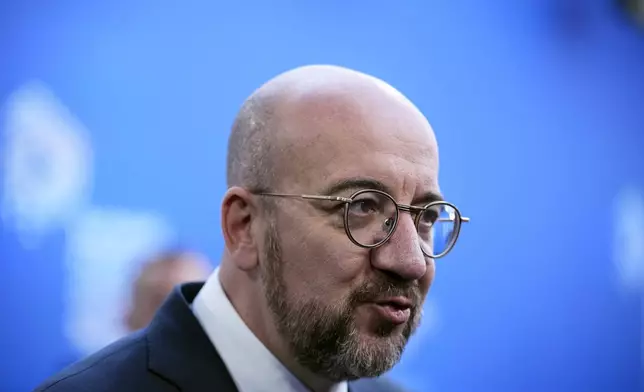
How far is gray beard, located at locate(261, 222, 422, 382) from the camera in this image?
1.61 m

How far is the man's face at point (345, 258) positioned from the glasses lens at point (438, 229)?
46 mm

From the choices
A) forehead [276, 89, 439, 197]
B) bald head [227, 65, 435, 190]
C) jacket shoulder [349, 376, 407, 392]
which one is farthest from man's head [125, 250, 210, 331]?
forehead [276, 89, 439, 197]

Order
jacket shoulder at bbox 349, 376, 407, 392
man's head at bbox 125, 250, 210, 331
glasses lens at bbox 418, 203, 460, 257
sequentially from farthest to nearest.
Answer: man's head at bbox 125, 250, 210, 331, jacket shoulder at bbox 349, 376, 407, 392, glasses lens at bbox 418, 203, 460, 257

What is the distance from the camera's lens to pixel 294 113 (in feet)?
5.63

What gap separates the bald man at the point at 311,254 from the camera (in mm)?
1609

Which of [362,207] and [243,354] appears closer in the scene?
[362,207]

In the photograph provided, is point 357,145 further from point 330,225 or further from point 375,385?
point 375,385

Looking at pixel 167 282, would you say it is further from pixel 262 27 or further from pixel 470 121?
pixel 470 121

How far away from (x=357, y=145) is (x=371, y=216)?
0.15 meters

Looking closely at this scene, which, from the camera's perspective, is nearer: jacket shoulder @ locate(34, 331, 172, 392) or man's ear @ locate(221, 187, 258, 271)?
jacket shoulder @ locate(34, 331, 172, 392)

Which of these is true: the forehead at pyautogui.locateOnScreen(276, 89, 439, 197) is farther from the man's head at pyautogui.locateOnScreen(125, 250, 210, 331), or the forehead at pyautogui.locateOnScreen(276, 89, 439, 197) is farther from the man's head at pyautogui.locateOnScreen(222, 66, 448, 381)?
the man's head at pyautogui.locateOnScreen(125, 250, 210, 331)

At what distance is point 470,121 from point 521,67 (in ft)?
1.33

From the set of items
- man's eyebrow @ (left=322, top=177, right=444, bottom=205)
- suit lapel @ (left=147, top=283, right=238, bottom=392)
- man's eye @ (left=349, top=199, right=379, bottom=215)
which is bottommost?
suit lapel @ (left=147, top=283, right=238, bottom=392)

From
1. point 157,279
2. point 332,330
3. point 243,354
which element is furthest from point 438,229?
point 157,279
